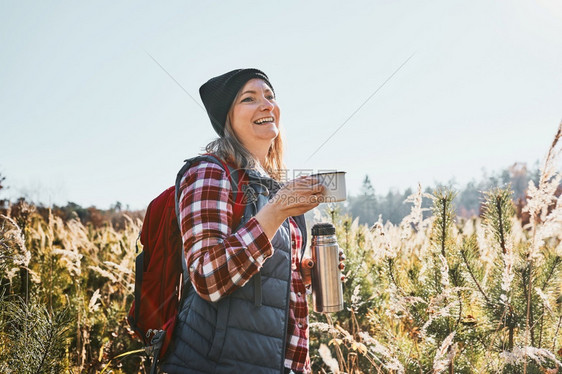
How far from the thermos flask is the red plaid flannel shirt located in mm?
567

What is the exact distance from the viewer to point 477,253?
265cm

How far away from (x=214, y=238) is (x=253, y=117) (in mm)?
830

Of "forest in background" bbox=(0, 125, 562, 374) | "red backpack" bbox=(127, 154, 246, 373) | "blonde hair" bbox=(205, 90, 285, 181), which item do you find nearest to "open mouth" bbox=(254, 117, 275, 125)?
"blonde hair" bbox=(205, 90, 285, 181)

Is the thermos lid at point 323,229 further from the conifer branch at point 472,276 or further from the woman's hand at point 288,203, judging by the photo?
the conifer branch at point 472,276

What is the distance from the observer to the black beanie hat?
2.10 meters

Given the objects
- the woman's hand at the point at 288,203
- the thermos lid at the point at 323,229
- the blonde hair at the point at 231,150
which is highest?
the blonde hair at the point at 231,150

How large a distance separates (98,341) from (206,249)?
8.70 ft

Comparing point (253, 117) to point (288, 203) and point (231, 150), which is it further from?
point (288, 203)

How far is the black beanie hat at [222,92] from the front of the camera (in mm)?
2104

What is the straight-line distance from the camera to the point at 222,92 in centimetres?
211

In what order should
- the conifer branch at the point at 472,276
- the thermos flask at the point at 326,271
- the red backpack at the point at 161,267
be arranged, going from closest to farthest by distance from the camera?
the red backpack at the point at 161,267, the thermos flask at the point at 326,271, the conifer branch at the point at 472,276

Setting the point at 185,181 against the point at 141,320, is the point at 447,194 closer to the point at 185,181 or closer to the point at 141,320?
the point at 185,181

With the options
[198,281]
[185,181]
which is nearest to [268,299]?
[198,281]

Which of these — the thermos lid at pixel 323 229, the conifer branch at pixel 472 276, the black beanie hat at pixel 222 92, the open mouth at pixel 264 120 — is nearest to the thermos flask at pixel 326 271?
the thermos lid at pixel 323 229
